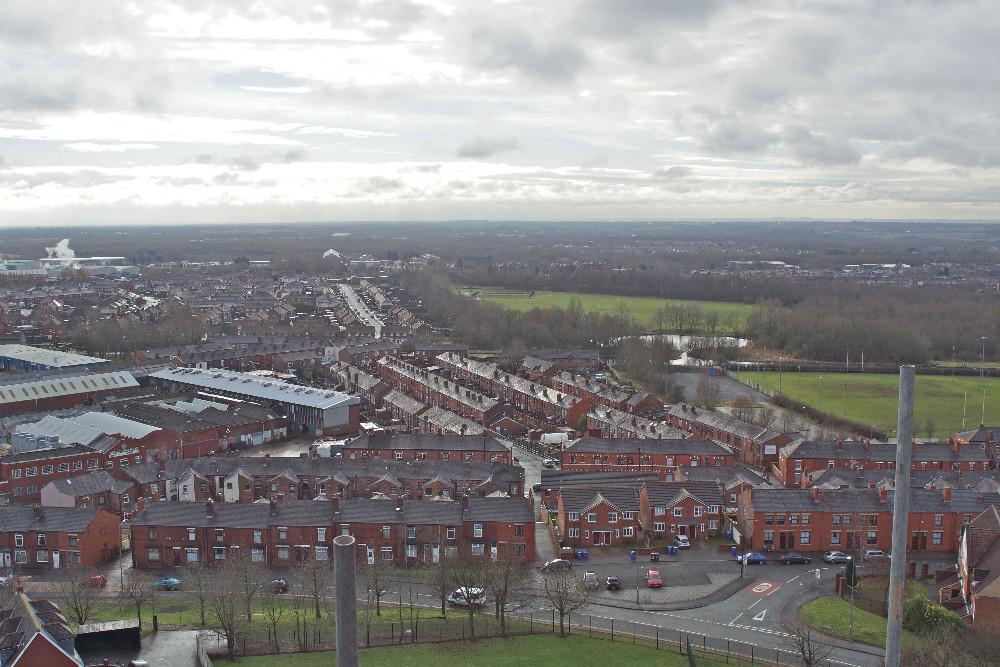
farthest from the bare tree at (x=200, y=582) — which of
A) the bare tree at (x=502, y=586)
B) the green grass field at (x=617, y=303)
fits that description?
the green grass field at (x=617, y=303)

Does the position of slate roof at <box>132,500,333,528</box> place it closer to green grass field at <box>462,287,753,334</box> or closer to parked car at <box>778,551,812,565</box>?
parked car at <box>778,551,812,565</box>

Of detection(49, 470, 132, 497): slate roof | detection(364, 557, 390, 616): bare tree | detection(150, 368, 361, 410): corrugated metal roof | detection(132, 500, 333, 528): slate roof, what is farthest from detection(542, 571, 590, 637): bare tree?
detection(150, 368, 361, 410): corrugated metal roof

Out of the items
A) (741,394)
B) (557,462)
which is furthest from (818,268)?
(557,462)

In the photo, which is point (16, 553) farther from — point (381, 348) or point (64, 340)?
point (64, 340)

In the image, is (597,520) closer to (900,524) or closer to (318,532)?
(318,532)

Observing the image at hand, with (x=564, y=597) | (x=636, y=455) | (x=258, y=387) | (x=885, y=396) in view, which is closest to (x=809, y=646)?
(x=564, y=597)
